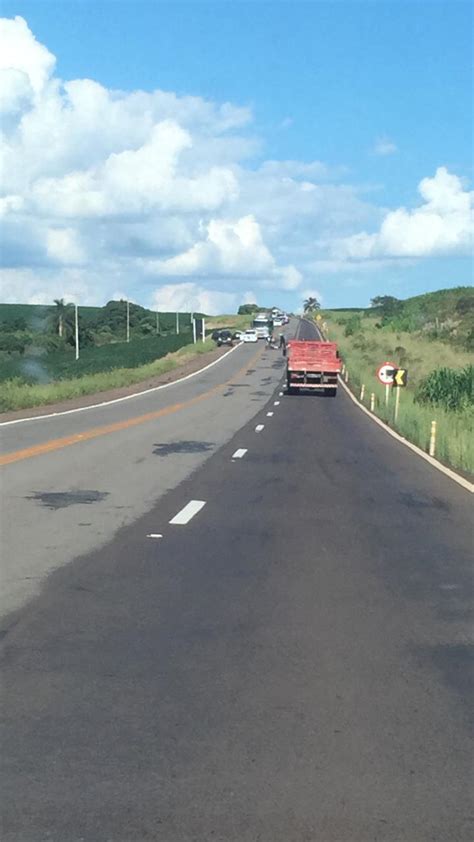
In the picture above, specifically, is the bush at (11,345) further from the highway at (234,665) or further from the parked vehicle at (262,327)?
the highway at (234,665)

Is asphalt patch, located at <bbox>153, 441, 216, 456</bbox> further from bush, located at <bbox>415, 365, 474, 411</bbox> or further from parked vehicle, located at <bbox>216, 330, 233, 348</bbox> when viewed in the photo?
parked vehicle, located at <bbox>216, 330, 233, 348</bbox>

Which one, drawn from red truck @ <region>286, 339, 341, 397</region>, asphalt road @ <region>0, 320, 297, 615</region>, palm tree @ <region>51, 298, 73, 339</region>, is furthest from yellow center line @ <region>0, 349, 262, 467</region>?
palm tree @ <region>51, 298, 73, 339</region>

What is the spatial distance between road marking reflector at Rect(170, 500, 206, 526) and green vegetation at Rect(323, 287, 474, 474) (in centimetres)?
766

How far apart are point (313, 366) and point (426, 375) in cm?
1488

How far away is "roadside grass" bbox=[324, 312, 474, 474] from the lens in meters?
24.1

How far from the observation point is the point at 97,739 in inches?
220

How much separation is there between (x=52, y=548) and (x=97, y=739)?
5535 mm

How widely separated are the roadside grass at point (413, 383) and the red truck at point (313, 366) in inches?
77.1

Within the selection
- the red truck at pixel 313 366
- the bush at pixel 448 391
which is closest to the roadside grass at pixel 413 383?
the bush at pixel 448 391

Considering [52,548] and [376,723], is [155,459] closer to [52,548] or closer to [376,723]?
[52,548]

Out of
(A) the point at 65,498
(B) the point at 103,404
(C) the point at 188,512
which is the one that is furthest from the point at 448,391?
(C) the point at 188,512

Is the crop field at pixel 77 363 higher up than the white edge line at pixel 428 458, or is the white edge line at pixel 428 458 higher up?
the white edge line at pixel 428 458

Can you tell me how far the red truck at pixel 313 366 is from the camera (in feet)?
Answer: 164

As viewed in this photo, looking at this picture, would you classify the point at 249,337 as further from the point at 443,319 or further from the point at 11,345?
the point at 443,319
